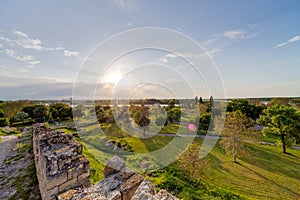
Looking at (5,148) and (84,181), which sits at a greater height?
(84,181)

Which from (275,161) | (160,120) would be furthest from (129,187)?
(160,120)

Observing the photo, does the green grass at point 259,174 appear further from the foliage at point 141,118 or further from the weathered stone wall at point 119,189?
the weathered stone wall at point 119,189

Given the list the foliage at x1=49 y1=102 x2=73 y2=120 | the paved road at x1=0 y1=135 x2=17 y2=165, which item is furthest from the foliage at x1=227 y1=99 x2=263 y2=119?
the foliage at x1=49 y1=102 x2=73 y2=120

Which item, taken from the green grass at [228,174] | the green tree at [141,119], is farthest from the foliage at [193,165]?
the green tree at [141,119]

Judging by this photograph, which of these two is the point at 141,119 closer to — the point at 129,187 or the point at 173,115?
the point at 173,115

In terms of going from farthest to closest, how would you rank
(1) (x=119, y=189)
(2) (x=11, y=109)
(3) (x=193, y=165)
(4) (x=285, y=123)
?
1. (2) (x=11, y=109)
2. (4) (x=285, y=123)
3. (3) (x=193, y=165)
4. (1) (x=119, y=189)

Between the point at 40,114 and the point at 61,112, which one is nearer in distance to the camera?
the point at 40,114

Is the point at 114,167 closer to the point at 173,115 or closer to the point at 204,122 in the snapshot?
the point at 204,122

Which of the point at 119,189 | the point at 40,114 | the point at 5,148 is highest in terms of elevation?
the point at 119,189

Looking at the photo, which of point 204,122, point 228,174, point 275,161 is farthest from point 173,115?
point 228,174

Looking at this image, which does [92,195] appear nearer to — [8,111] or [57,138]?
[57,138]

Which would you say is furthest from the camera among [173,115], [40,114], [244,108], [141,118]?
[244,108]

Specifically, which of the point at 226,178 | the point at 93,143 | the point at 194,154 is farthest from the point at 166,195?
the point at 93,143

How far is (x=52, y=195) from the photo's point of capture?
2.60 m
